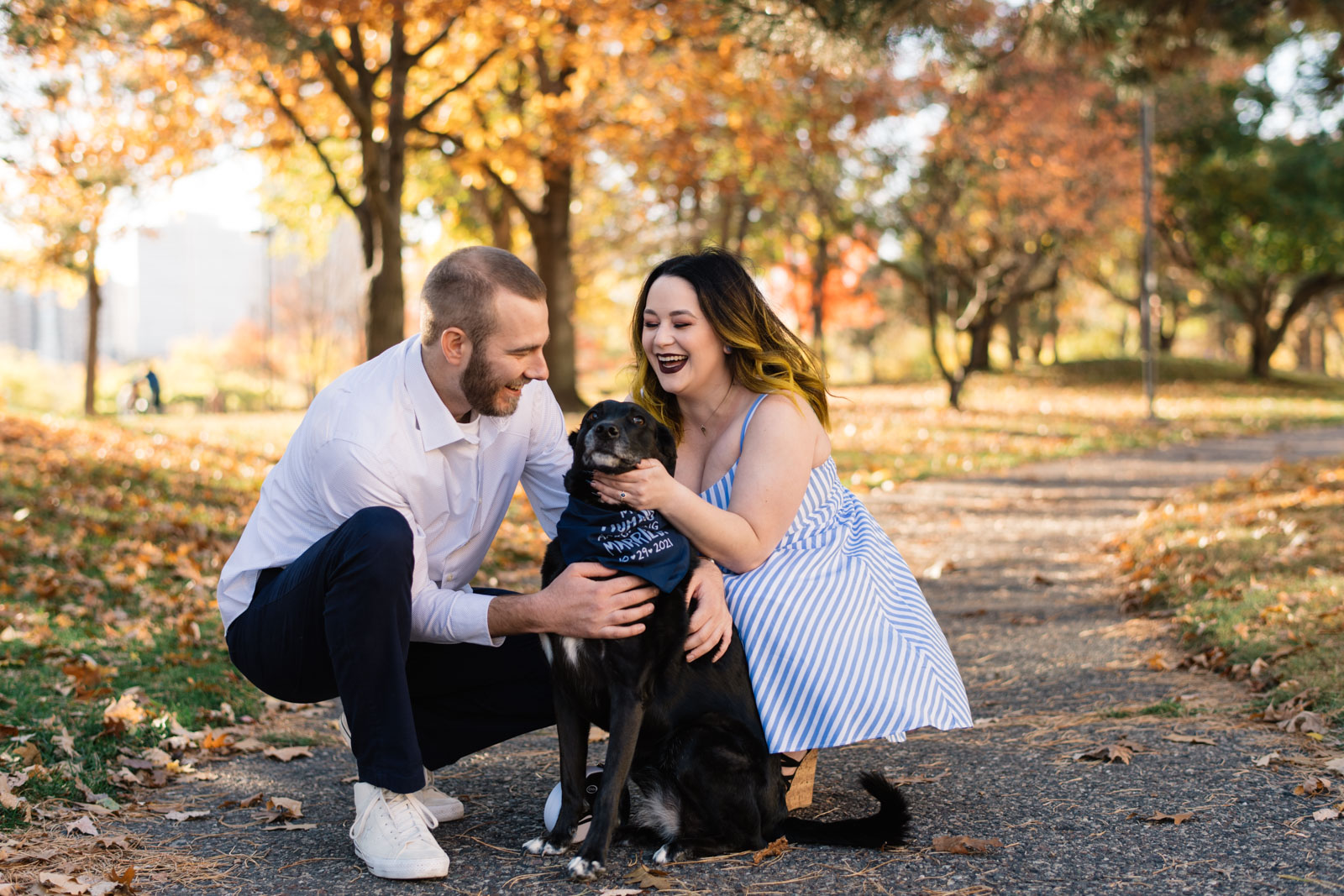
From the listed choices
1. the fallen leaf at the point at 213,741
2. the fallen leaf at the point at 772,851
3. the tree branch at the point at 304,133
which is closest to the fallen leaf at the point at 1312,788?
the fallen leaf at the point at 772,851

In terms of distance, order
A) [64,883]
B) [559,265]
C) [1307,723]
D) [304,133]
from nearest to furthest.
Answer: [64,883], [1307,723], [304,133], [559,265]

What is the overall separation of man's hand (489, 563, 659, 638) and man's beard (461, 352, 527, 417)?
0.63 m

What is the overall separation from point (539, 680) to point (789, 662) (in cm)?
88

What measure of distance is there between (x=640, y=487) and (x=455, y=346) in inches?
31.4

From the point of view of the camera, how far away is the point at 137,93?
51.2ft

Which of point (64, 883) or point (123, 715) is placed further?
point (123, 715)

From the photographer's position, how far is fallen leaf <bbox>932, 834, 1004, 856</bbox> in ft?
9.50

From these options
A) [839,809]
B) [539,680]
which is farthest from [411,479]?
[839,809]

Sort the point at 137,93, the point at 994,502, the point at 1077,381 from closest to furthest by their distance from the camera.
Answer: the point at 994,502 < the point at 137,93 < the point at 1077,381

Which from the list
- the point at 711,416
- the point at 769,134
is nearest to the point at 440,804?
the point at 711,416

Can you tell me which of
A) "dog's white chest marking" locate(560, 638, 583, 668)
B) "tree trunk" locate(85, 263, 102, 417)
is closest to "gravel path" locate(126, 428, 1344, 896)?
"dog's white chest marking" locate(560, 638, 583, 668)

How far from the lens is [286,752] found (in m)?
4.14

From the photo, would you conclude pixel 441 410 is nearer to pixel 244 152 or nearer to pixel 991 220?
pixel 244 152

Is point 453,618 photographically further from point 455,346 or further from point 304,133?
point 304,133
